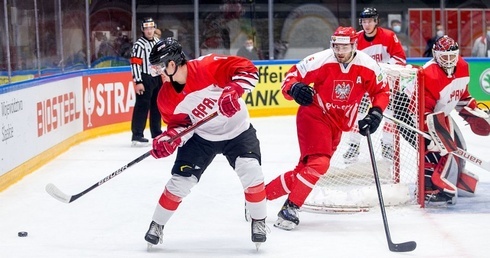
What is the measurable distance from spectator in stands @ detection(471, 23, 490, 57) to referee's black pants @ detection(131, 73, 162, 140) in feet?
18.4

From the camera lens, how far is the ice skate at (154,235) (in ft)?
15.7

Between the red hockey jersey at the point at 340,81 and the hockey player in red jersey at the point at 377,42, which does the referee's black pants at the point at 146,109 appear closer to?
the hockey player in red jersey at the point at 377,42

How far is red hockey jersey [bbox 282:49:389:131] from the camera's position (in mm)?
5375

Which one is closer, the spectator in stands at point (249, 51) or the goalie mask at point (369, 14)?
the goalie mask at point (369, 14)

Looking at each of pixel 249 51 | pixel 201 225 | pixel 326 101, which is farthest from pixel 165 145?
pixel 249 51

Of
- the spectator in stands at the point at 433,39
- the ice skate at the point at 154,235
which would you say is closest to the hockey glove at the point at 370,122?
the ice skate at the point at 154,235

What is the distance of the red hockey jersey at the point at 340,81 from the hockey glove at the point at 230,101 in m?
0.82

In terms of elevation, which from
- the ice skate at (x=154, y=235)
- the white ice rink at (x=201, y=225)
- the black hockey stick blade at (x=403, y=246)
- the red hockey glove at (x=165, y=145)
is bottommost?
the white ice rink at (x=201, y=225)

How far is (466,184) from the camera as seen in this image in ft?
20.8

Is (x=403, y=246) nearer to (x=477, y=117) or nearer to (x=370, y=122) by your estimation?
(x=370, y=122)

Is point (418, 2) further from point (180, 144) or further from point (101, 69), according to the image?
point (180, 144)

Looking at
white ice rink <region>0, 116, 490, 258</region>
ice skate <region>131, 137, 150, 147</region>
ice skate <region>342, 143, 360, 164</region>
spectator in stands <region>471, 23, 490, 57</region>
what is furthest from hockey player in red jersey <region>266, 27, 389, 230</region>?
spectator in stands <region>471, 23, 490, 57</region>

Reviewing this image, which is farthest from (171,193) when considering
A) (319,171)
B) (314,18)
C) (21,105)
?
(314,18)

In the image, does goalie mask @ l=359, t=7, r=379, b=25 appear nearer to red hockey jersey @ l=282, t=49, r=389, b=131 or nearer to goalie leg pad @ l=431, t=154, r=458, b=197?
goalie leg pad @ l=431, t=154, r=458, b=197
